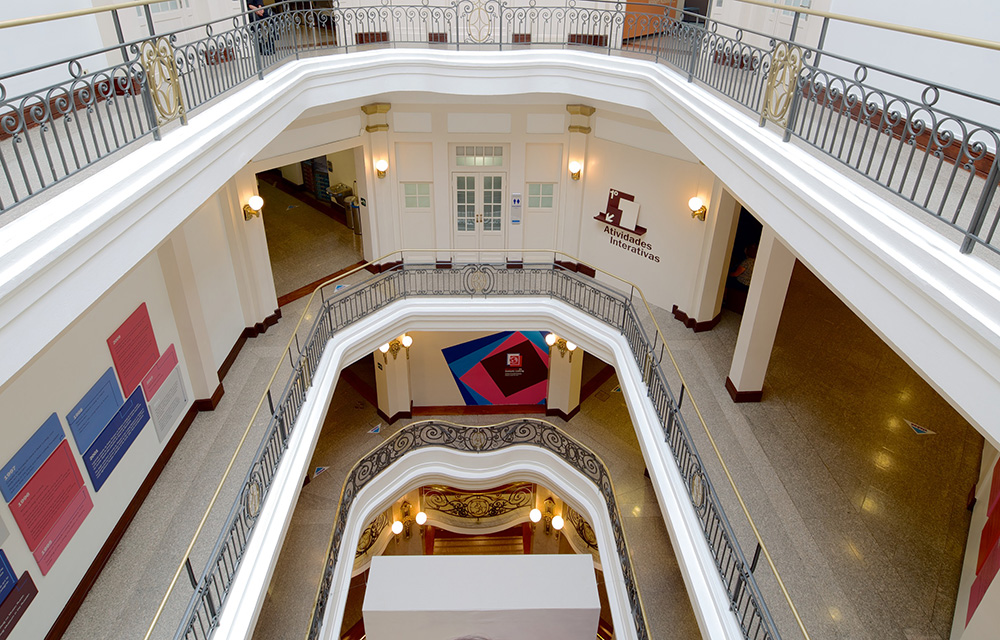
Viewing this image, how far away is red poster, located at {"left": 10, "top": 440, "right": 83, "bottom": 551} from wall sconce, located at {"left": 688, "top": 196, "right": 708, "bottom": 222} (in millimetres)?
9003

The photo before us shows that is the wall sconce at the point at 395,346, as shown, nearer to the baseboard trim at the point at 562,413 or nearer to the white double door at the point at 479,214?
the white double door at the point at 479,214

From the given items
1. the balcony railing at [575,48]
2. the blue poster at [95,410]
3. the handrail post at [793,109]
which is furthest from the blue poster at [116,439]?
the handrail post at [793,109]

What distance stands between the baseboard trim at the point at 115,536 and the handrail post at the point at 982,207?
770 centimetres

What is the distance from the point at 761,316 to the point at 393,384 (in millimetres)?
7648

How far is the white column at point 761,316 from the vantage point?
7836 mm

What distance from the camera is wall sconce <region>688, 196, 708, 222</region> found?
9956 mm

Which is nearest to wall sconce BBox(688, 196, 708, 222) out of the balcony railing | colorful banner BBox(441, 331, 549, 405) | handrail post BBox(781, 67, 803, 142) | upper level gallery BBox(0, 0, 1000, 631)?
upper level gallery BBox(0, 0, 1000, 631)

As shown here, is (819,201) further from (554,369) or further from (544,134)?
(554,369)

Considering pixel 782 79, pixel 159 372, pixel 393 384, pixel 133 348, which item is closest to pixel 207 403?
pixel 159 372

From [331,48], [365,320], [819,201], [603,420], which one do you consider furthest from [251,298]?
[819,201]

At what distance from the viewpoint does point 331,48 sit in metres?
9.03

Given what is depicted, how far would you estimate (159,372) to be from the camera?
24.9 ft

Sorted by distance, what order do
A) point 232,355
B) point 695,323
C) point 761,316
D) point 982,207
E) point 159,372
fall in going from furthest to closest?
point 695,323 → point 232,355 → point 761,316 → point 159,372 → point 982,207

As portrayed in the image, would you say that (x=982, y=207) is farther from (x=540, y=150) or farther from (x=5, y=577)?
(x=540, y=150)
